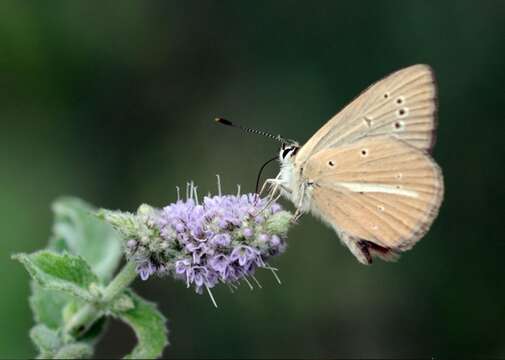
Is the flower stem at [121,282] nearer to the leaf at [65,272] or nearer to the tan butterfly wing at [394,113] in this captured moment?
the leaf at [65,272]

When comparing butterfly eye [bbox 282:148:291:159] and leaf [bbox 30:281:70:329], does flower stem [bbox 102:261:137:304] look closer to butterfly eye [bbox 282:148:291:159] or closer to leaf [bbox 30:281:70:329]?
leaf [bbox 30:281:70:329]

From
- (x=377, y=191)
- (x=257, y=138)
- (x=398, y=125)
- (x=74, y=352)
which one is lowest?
(x=74, y=352)

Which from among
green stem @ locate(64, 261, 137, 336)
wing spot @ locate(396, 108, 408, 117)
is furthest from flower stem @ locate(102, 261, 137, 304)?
wing spot @ locate(396, 108, 408, 117)

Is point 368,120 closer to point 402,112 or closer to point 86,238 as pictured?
point 402,112

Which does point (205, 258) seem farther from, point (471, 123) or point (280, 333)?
point (471, 123)

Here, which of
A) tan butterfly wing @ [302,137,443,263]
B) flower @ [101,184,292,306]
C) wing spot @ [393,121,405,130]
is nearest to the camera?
flower @ [101,184,292,306]

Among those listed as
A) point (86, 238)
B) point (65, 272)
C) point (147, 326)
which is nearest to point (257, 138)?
point (86, 238)
